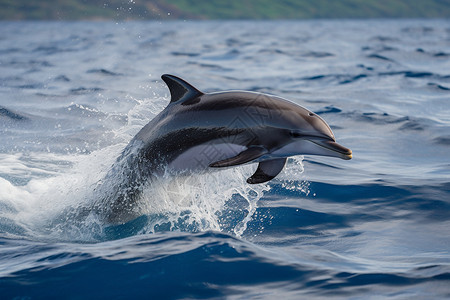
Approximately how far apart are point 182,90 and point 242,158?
1138 mm

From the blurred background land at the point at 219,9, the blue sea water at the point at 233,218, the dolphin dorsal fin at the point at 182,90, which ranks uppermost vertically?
the blurred background land at the point at 219,9

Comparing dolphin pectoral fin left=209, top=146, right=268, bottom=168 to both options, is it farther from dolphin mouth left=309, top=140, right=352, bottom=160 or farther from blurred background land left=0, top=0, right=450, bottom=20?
blurred background land left=0, top=0, right=450, bottom=20

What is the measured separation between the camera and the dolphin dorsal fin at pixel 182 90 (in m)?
6.21

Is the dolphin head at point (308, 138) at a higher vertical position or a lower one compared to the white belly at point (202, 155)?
higher

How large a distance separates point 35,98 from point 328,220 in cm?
1078

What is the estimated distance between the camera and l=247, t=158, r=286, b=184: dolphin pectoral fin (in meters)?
6.05

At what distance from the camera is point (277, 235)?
21.1ft

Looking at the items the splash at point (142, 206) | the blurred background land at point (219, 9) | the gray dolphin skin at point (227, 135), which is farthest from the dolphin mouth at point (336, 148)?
the blurred background land at point (219, 9)

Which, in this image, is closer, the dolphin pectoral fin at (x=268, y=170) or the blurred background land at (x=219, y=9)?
the dolphin pectoral fin at (x=268, y=170)

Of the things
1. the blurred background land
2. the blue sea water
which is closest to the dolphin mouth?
the blue sea water

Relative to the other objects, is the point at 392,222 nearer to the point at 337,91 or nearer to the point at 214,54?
the point at 337,91

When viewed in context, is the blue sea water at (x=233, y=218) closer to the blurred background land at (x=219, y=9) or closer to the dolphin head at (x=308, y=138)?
the dolphin head at (x=308, y=138)

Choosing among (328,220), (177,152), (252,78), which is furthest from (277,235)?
(252,78)

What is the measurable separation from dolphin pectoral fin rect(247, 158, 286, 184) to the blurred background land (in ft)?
513
